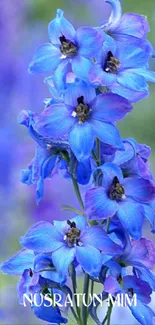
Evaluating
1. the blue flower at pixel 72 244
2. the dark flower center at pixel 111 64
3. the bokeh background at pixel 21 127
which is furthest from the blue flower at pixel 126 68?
the bokeh background at pixel 21 127

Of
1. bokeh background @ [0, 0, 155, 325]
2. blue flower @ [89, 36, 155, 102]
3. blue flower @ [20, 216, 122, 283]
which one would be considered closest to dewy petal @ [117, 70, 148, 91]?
blue flower @ [89, 36, 155, 102]

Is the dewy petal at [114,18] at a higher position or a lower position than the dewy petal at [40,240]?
higher

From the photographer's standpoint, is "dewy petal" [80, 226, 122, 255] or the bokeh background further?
the bokeh background

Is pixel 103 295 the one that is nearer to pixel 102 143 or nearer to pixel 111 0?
pixel 102 143

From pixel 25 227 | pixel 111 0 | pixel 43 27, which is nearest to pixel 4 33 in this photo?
pixel 43 27

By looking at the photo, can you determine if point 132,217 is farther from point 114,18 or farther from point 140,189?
point 114,18

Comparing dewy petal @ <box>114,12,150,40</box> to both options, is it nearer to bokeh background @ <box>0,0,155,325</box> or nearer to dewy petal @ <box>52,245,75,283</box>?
dewy petal @ <box>52,245,75,283</box>

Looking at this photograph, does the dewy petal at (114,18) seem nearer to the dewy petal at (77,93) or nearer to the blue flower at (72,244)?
the dewy petal at (77,93)
